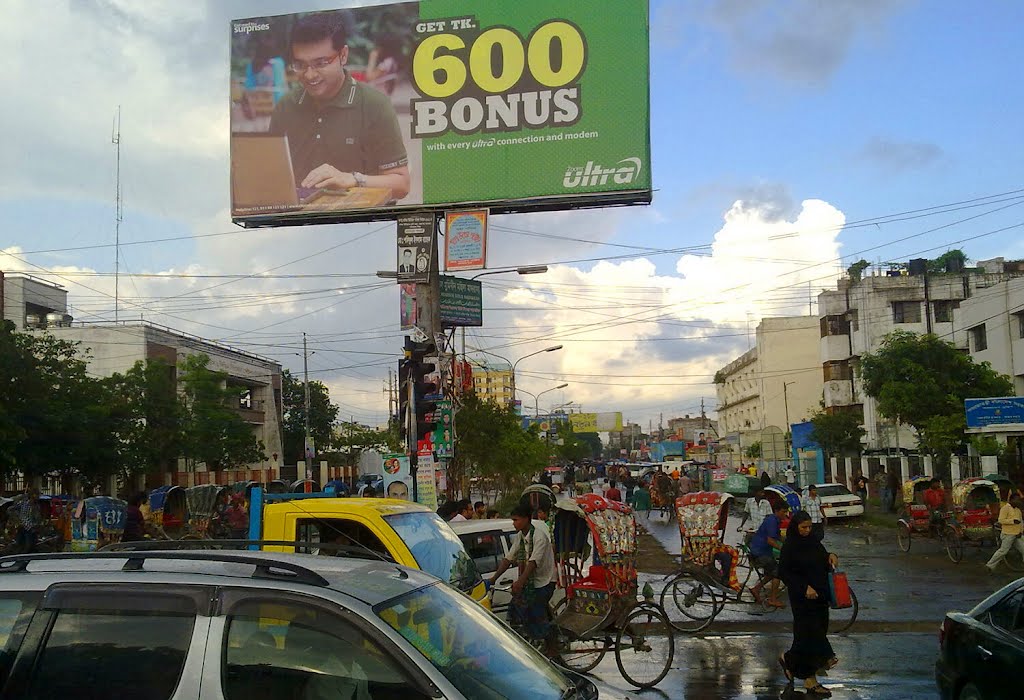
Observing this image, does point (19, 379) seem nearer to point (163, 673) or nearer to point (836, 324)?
point (163, 673)

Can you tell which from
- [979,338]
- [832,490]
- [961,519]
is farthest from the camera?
[979,338]

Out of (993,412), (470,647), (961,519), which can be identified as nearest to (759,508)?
(961,519)

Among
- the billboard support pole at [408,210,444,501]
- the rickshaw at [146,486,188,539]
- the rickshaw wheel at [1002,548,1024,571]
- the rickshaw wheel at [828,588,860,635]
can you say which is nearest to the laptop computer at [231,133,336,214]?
the billboard support pole at [408,210,444,501]

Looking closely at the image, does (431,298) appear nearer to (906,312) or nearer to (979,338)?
(979,338)

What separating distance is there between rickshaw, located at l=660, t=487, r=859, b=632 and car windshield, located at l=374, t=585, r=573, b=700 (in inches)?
311

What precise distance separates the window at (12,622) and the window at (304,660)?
35.2 inches

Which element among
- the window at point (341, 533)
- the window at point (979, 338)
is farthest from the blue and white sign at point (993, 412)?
the window at point (341, 533)

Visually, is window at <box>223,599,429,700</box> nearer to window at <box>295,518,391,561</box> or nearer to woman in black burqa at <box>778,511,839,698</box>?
window at <box>295,518,391,561</box>

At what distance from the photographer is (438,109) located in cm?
2434

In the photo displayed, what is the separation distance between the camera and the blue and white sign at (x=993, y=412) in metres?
25.4

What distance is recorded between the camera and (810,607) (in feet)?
28.3

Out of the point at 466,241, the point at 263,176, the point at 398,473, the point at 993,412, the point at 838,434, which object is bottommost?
the point at 398,473

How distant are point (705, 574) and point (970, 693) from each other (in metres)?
5.38

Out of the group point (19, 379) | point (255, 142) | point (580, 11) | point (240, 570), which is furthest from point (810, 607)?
point (19, 379)
